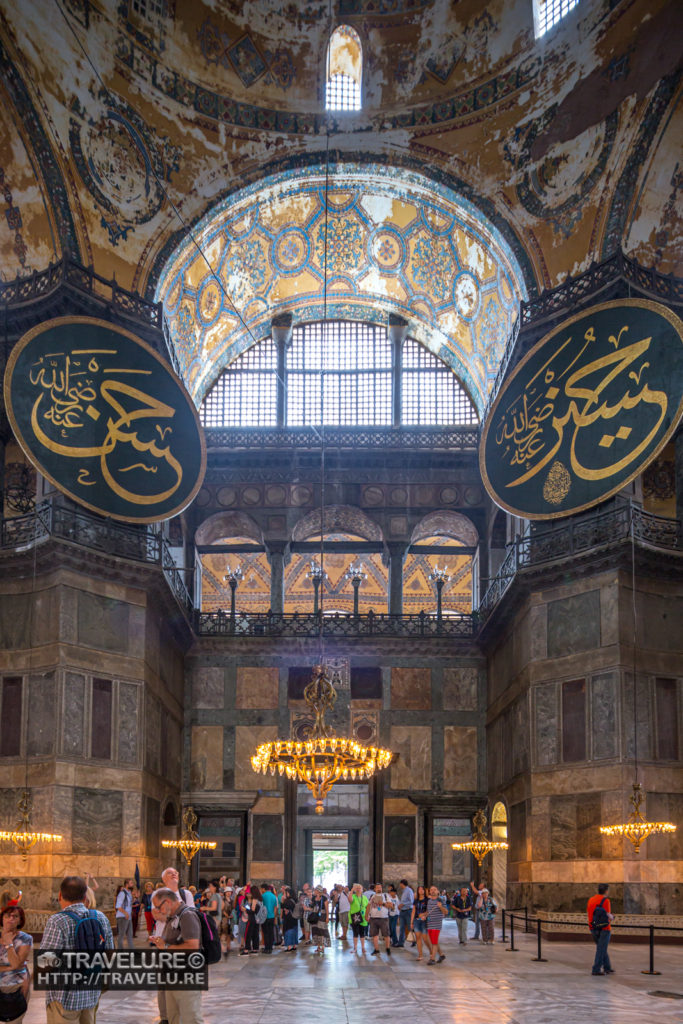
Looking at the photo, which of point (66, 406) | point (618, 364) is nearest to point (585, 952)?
point (618, 364)

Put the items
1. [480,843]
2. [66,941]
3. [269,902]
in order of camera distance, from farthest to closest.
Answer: [480,843] < [269,902] < [66,941]

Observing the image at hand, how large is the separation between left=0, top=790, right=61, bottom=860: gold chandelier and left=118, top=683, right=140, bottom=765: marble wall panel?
1963 mm

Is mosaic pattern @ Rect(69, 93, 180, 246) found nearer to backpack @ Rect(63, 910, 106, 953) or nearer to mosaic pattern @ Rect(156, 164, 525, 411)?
mosaic pattern @ Rect(156, 164, 525, 411)

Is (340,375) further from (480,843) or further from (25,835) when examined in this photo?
(25,835)

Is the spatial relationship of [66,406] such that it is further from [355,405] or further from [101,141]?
[355,405]

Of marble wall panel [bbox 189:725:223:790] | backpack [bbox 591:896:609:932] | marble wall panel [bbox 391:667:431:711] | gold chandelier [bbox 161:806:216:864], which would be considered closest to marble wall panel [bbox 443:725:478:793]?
marble wall panel [bbox 391:667:431:711]

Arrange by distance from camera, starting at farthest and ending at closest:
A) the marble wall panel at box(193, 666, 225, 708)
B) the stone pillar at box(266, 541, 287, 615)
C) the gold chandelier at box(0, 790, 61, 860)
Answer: the stone pillar at box(266, 541, 287, 615) < the marble wall panel at box(193, 666, 225, 708) < the gold chandelier at box(0, 790, 61, 860)

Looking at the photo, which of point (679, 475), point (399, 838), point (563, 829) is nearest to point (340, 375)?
point (679, 475)

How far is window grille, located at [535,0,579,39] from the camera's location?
18.3 metres

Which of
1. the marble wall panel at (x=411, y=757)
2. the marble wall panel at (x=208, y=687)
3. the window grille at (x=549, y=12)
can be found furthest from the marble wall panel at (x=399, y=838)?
the window grille at (x=549, y=12)

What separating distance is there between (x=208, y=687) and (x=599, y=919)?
507 inches

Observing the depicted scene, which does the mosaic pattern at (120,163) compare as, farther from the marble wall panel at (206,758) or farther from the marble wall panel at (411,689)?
the marble wall panel at (411,689)

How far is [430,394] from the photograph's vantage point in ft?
83.1

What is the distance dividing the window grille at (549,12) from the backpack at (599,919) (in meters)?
14.0
